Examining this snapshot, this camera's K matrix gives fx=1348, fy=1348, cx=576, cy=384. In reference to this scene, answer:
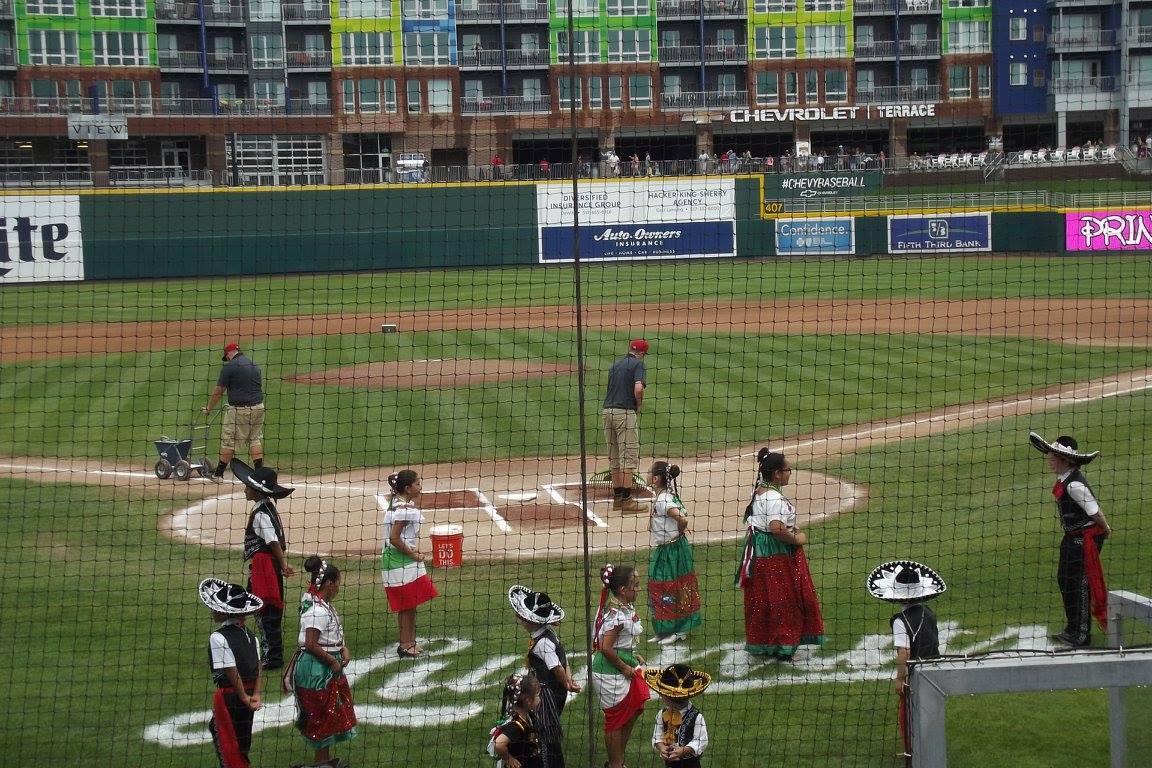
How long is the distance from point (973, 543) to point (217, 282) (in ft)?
116

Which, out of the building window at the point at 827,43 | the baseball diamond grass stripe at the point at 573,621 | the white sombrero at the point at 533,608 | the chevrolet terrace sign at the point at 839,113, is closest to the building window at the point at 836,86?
the building window at the point at 827,43

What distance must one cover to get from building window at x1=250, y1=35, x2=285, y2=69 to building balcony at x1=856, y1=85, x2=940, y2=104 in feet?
80.6

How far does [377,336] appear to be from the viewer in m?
30.7

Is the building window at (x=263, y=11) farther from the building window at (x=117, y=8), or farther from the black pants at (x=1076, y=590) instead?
the black pants at (x=1076, y=590)

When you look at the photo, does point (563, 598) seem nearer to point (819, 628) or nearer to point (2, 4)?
point (819, 628)

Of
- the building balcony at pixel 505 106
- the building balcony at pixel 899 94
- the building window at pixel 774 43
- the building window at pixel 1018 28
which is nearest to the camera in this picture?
the building balcony at pixel 505 106

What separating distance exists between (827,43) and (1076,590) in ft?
162

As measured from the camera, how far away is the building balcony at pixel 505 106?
5166 cm

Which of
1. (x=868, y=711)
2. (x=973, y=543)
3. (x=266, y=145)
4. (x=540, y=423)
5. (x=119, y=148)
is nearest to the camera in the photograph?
(x=868, y=711)

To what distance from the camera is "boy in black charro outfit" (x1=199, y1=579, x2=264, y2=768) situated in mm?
7500

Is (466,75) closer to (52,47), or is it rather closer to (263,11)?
(263,11)

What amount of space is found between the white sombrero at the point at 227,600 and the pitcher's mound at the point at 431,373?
14956 millimetres

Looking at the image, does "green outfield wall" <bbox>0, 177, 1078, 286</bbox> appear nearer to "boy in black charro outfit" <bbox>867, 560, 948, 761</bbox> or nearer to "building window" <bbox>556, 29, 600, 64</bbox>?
"building window" <bbox>556, 29, 600, 64</bbox>

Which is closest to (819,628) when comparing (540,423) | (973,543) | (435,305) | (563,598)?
(563,598)
